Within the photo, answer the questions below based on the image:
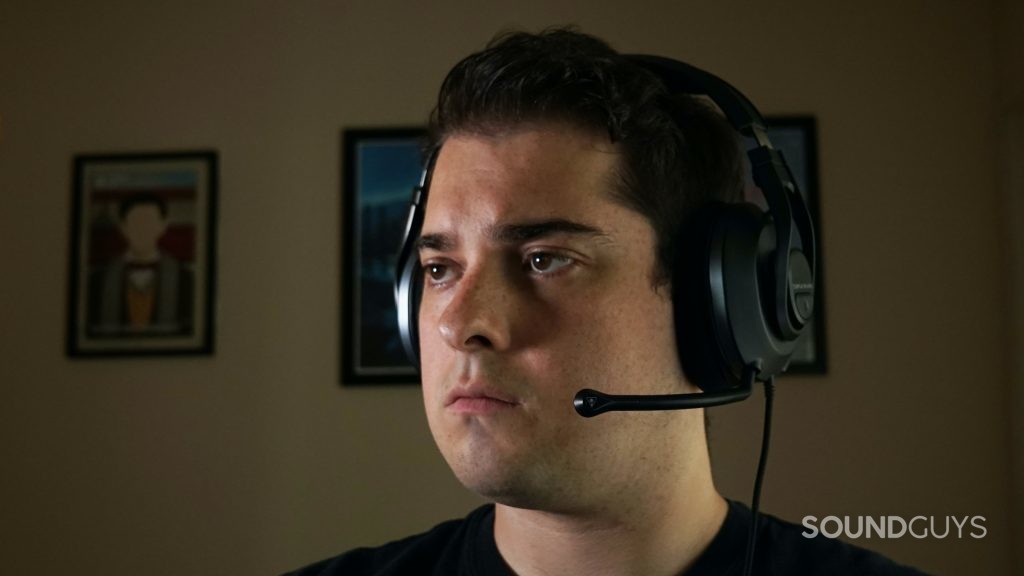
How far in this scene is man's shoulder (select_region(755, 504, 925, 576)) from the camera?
3.34ft

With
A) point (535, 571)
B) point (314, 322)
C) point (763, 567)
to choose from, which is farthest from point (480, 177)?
point (314, 322)

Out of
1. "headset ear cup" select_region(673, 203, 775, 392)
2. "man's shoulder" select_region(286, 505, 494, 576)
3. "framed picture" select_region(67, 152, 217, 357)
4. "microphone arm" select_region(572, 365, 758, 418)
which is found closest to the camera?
"microphone arm" select_region(572, 365, 758, 418)

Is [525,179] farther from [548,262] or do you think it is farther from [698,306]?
[698,306]

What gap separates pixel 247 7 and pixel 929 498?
2.58 m

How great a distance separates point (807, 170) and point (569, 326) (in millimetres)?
1939

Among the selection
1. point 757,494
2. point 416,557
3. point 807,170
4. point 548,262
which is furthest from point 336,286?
point 757,494

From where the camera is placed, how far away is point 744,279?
92 cm

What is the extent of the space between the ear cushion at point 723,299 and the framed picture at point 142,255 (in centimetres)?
209

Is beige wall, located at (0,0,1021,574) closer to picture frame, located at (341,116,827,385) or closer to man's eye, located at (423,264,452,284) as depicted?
picture frame, located at (341,116,827,385)

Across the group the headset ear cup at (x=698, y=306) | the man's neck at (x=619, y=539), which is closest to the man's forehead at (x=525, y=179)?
the headset ear cup at (x=698, y=306)

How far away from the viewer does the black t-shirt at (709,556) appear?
1005 millimetres

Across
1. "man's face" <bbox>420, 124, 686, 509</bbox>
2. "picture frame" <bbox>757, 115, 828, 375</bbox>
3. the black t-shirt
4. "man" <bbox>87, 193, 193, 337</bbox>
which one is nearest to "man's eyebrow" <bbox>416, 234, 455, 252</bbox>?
"man's face" <bbox>420, 124, 686, 509</bbox>

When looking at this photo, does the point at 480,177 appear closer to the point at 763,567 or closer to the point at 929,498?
the point at 763,567

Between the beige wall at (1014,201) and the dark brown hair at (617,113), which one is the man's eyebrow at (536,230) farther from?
the beige wall at (1014,201)
